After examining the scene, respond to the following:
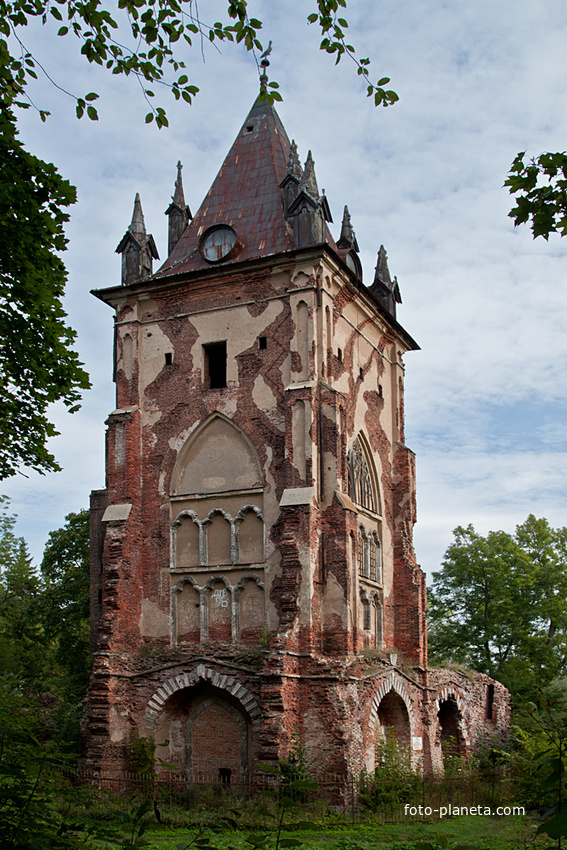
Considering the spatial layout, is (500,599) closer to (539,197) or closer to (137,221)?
(137,221)

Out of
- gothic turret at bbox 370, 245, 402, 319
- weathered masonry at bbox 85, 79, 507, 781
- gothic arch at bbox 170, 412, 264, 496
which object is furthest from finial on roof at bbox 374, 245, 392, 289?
gothic arch at bbox 170, 412, 264, 496

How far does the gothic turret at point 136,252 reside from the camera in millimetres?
22109

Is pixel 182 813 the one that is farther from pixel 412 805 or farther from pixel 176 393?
pixel 176 393

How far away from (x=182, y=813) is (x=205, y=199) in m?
14.6

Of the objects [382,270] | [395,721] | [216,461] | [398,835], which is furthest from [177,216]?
[398,835]

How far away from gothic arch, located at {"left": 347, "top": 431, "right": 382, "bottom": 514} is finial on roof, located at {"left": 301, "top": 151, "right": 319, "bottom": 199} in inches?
226

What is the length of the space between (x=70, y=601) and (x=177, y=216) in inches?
Answer: 456

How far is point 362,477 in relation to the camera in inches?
856

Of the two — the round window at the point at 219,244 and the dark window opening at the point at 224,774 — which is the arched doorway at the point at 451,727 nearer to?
the dark window opening at the point at 224,774

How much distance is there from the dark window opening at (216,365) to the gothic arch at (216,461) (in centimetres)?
121

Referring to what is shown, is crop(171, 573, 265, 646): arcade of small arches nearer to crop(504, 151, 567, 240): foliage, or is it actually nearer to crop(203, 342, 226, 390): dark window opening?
crop(203, 342, 226, 390): dark window opening

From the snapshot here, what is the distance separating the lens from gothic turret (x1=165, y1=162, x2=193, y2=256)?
2347 centimetres

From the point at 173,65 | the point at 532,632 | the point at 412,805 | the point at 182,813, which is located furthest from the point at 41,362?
the point at 532,632

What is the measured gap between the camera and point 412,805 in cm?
1678
